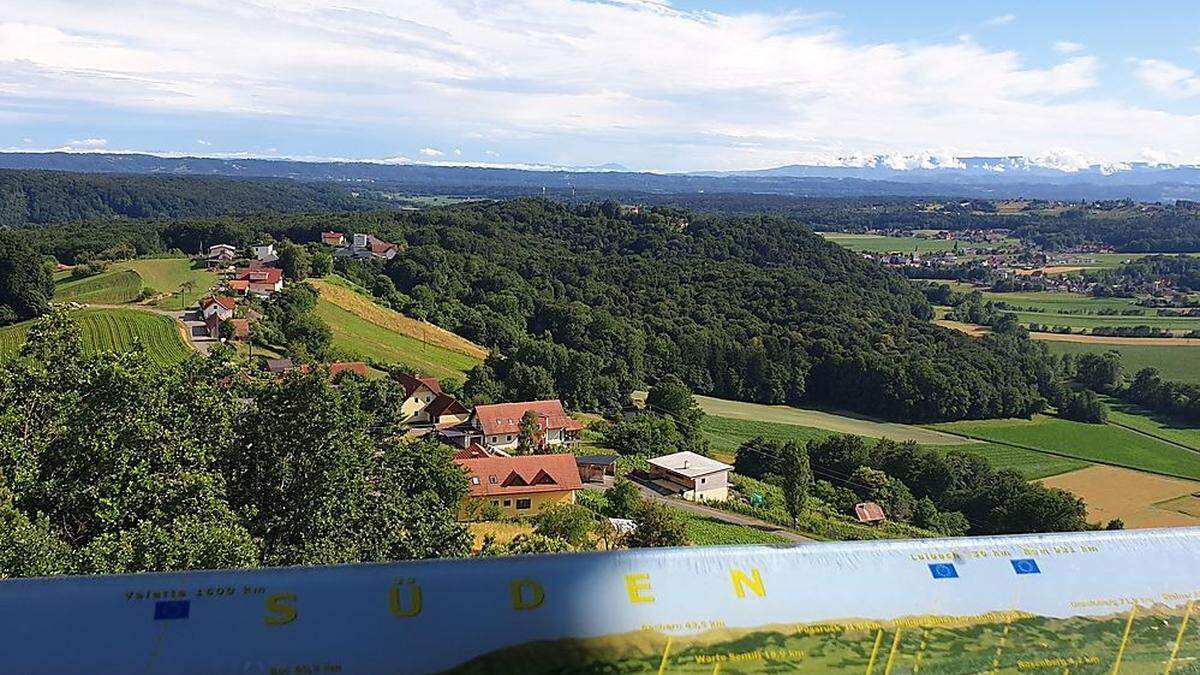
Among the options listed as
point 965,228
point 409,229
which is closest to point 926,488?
point 409,229

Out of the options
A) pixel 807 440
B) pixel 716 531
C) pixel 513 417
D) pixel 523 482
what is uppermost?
pixel 523 482

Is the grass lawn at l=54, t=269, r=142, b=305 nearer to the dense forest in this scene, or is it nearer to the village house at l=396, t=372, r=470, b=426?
the village house at l=396, t=372, r=470, b=426

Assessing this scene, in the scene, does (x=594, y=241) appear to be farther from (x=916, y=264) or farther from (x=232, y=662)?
(x=232, y=662)

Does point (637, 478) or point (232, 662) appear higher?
point (232, 662)

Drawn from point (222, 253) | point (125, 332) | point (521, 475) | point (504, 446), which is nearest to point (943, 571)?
point (521, 475)

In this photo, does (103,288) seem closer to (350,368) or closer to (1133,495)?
(350,368)

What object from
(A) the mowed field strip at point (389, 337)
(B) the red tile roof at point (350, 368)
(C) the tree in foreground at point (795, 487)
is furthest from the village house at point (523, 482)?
(A) the mowed field strip at point (389, 337)
